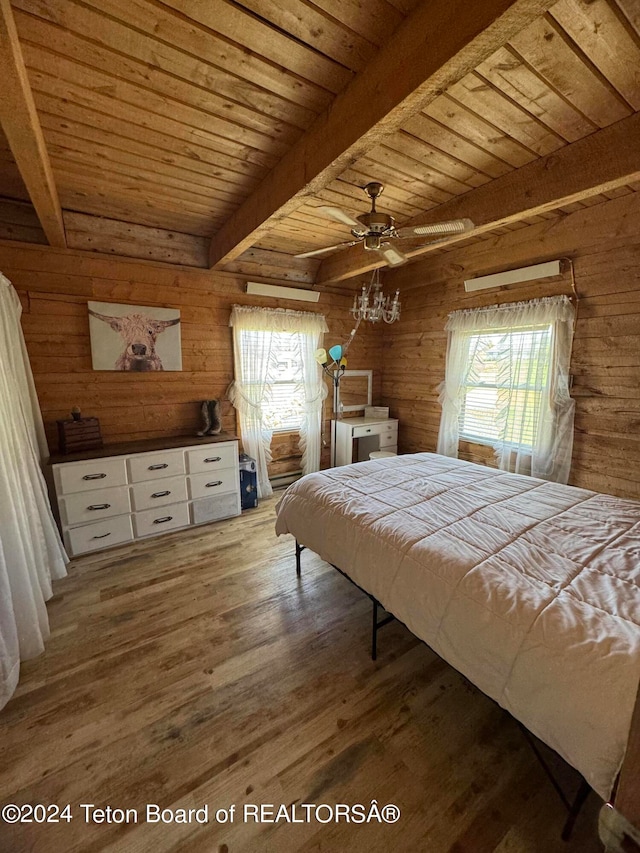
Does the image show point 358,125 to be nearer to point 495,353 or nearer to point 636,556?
point 636,556

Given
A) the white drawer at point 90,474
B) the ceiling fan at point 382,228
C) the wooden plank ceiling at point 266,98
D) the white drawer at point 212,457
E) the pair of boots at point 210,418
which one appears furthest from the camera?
the pair of boots at point 210,418

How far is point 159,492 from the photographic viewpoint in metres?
2.88

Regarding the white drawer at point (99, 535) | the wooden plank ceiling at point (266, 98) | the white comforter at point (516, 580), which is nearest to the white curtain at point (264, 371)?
the wooden plank ceiling at point (266, 98)

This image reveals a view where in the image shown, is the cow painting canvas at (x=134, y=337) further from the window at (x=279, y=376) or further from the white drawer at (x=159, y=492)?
the white drawer at (x=159, y=492)

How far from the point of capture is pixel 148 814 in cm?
115

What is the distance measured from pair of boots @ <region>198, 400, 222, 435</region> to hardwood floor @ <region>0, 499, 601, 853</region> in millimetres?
1582

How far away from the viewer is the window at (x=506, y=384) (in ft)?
10.0

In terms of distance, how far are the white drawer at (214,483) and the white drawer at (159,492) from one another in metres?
0.09

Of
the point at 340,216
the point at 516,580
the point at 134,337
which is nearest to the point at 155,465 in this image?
the point at 134,337

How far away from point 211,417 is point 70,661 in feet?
6.78

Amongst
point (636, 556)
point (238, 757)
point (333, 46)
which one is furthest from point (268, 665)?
point (333, 46)

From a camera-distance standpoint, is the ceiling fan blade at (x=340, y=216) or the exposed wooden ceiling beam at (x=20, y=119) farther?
the ceiling fan blade at (x=340, y=216)

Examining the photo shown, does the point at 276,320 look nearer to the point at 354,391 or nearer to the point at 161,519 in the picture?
the point at 354,391

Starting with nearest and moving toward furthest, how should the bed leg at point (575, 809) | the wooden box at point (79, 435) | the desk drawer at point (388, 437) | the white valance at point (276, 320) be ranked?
the bed leg at point (575, 809) < the wooden box at point (79, 435) < the white valance at point (276, 320) < the desk drawer at point (388, 437)
